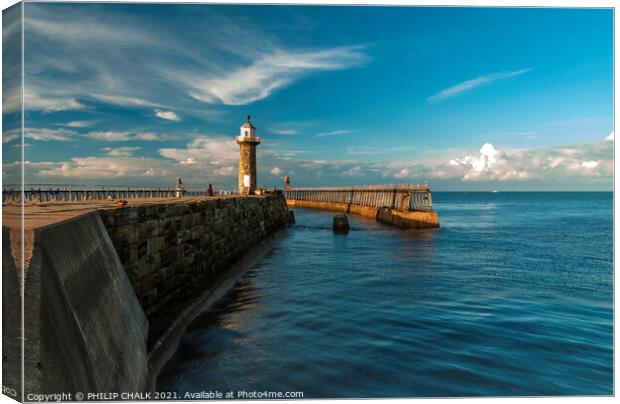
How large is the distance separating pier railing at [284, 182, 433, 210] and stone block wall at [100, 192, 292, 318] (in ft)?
89.4

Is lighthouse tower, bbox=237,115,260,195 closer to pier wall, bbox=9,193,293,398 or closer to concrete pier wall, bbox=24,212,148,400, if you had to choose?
pier wall, bbox=9,193,293,398

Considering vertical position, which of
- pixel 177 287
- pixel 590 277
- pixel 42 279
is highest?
pixel 42 279

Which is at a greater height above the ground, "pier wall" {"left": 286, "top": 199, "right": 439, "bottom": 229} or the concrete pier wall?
the concrete pier wall

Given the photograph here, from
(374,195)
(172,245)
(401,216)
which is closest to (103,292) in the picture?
(172,245)

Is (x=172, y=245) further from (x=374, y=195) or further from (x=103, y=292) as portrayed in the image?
(x=374, y=195)

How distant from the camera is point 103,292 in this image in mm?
5160

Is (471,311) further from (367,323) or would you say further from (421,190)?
(421,190)

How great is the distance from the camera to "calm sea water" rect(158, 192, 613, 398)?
6734 millimetres

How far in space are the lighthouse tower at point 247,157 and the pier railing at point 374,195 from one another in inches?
670

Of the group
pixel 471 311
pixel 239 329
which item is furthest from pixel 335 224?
pixel 239 329

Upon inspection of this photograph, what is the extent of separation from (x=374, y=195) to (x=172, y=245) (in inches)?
1782

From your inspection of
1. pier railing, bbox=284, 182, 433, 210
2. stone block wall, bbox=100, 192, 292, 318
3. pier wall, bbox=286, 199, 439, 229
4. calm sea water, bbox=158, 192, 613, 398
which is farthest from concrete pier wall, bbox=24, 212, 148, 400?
pier railing, bbox=284, 182, 433, 210

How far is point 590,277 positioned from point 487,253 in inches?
259

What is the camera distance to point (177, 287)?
34.1 ft
